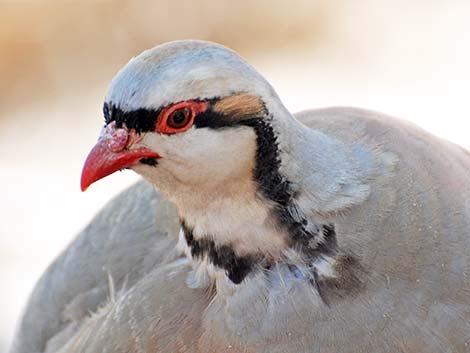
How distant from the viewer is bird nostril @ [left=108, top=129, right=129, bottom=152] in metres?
3.33

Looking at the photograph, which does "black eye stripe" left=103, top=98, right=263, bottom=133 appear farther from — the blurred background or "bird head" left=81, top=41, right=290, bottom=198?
the blurred background

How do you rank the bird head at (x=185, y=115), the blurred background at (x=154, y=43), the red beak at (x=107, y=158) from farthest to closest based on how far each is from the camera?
the blurred background at (x=154, y=43), the red beak at (x=107, y=158), the bird head at (x=185, y=115)

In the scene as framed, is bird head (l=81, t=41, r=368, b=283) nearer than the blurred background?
Yes

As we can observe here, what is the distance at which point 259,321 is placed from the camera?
3.59 m

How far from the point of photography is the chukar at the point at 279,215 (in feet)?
10.9

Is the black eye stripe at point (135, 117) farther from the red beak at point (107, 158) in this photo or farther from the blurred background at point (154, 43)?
the blurred background at point (154, 43)

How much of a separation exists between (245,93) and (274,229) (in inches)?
18.3

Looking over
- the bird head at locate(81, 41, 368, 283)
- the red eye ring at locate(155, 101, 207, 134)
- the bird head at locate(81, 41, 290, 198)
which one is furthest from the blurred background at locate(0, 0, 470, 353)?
the red eye ring at locate(155, 101, 207, 134)

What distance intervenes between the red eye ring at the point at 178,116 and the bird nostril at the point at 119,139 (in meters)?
0.10

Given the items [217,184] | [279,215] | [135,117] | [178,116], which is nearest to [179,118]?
[178,116]

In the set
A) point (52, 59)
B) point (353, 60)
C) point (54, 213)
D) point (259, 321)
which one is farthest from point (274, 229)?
point (52, 59)

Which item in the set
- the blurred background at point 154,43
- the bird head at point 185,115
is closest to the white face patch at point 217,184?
the bird head at point 185,115

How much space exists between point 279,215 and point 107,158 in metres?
0.57

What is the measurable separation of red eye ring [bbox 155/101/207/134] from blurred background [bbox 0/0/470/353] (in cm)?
441
